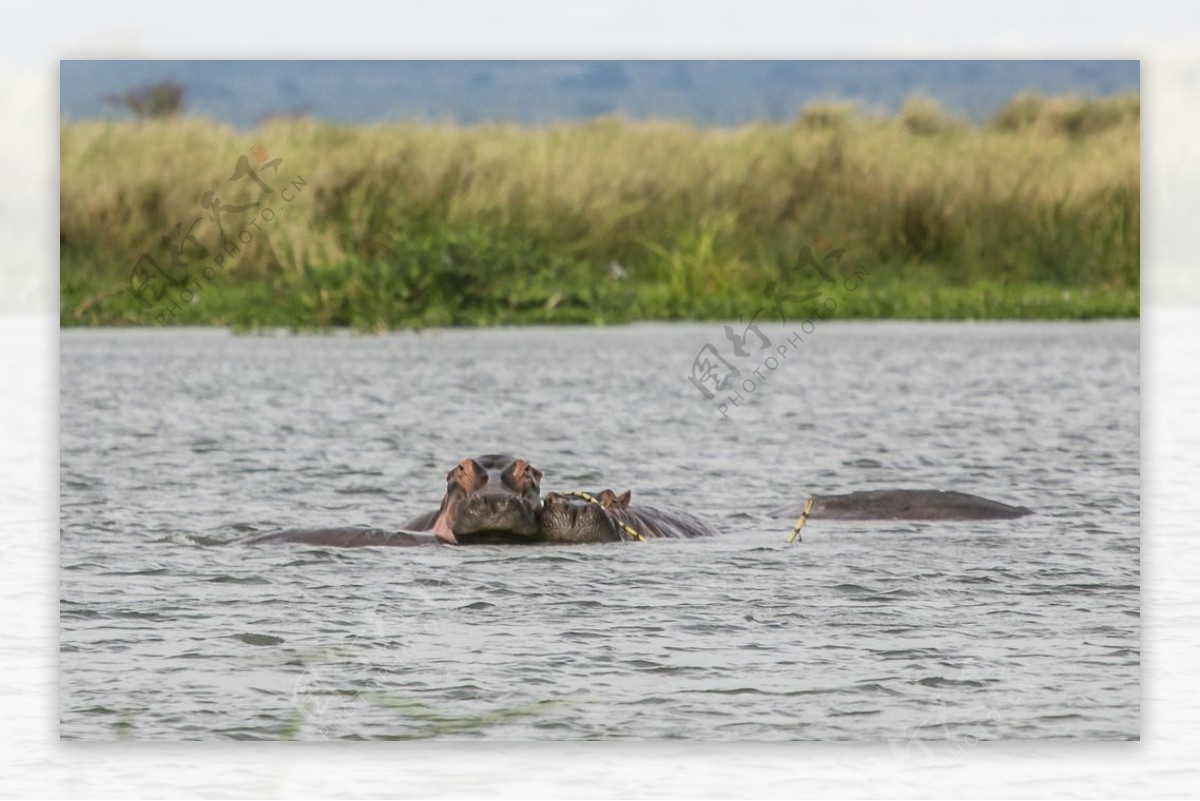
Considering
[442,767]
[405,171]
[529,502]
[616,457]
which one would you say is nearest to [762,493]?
[616,457]

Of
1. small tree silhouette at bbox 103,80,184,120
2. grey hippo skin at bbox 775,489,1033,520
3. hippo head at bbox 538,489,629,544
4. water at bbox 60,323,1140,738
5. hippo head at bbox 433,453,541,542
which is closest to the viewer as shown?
water at bbox 60,323,1140,738

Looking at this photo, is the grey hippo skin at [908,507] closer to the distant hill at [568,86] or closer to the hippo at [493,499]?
the hippo at [493,499]

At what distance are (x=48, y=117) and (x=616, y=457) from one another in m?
3.84

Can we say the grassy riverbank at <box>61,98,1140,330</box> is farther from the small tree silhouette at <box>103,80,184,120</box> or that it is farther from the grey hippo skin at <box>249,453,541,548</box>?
the grey hippo skin at <box>249,453,541,548</box>

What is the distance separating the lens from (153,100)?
20.8 metres

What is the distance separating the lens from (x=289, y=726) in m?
5.87

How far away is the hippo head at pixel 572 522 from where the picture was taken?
8.17 meters

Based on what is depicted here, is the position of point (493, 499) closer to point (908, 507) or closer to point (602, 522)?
point (602, 522)

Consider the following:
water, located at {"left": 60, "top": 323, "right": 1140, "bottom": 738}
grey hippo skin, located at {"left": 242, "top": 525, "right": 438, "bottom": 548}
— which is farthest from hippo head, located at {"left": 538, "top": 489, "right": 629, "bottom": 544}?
grey hippo skin, located at {"left": 242, "top": 525, "right": 438, "bottom": 548}

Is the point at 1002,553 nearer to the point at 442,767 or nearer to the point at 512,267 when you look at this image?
the point at 442,767

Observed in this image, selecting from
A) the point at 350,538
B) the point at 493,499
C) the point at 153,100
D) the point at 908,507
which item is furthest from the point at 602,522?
the point at 153,100

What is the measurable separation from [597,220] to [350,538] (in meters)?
11.2

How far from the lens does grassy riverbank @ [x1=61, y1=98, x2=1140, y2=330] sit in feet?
53.5

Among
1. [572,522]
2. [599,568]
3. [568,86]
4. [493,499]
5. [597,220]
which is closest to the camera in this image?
[599,568]
